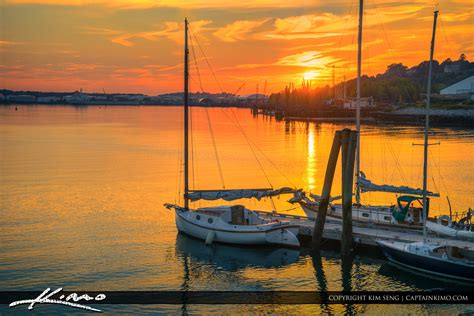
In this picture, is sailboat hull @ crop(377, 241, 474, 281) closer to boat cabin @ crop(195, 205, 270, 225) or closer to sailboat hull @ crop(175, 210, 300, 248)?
sailboat hull @ crop(175, 210, 300, 248)

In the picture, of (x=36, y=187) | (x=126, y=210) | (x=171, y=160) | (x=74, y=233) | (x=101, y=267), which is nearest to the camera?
(x=101, y=267)

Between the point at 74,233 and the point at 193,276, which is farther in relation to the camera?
the point at 74,233

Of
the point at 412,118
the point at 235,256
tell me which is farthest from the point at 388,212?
the point at 412,118

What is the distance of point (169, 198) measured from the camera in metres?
51.4

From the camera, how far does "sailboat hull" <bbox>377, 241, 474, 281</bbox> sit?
27975mm

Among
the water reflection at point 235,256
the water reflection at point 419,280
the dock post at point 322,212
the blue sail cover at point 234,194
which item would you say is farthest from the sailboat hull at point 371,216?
the water reflection at point 235,256

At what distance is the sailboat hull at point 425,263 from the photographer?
28.0 metres

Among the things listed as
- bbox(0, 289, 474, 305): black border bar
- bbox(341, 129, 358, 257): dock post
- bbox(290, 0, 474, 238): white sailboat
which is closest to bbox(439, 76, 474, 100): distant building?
bbox(290, 0, 474, 238): white sailboat

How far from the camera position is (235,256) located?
33.2 meters

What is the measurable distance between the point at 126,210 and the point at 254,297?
71.4ft

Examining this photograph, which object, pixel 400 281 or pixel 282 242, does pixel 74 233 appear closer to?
pixel 282 242

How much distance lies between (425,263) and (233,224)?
11.6 m

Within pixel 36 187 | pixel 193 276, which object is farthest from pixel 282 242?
pixel 36 187

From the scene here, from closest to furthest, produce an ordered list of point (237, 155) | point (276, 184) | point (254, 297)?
point (254, 297)
point (276, 184)
point (237, 155)
